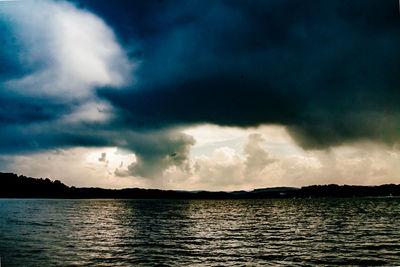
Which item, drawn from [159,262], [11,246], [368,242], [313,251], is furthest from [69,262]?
[368,242]

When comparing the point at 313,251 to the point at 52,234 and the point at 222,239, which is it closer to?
the point at 222,239

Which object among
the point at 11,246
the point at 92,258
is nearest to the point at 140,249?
the point at 92,258

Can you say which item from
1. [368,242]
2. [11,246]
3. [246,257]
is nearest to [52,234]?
[11,246]

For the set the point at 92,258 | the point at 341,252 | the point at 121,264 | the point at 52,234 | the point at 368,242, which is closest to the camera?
the point at 121,264

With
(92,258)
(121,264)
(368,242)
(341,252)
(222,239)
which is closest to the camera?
(121,264)

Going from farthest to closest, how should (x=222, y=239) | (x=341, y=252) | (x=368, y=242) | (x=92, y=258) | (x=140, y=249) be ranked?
(x=222, y=239) → (x=368, y=242) → (x=140, y=249) → (x=341, y=252) → (x=92, y=258)

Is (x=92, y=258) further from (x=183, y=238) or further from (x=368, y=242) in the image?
→ (x=368, y=242)

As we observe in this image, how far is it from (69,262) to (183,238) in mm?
16627

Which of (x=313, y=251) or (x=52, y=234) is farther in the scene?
(x=52, y=234)

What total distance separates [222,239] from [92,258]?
54.6 feet

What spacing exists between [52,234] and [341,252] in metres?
36.8

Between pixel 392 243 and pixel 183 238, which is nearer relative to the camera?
pixel 392 243

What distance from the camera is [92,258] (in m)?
26.8

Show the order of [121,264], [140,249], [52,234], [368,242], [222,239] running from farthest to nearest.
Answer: [52,234]
[222,239]
[368,242]
[140,249]
[121,264]
